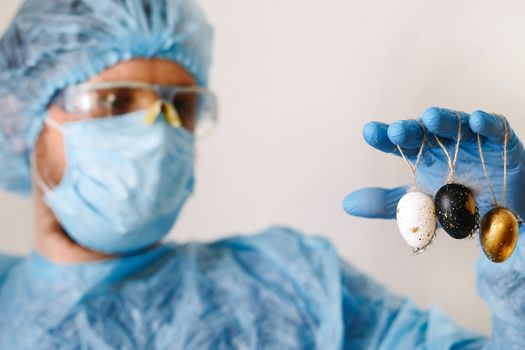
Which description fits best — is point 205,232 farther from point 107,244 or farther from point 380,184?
point 380,184

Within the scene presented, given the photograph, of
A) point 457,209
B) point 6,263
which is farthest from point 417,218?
point 6,263

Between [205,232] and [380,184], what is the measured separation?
0.90 m

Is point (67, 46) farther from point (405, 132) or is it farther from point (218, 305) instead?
point (405, 132)

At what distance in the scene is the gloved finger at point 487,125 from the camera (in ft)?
2.62

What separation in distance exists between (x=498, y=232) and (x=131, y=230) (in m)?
0.88

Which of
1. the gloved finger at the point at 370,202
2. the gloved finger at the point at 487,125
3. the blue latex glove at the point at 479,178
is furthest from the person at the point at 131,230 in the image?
the gloved finger at the point at 487,125

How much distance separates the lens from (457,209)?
0.80m

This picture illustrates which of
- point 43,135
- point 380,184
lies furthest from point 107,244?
point 380,184

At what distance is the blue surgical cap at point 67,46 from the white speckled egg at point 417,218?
84cm

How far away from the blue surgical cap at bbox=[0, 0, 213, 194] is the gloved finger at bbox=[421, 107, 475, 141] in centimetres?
84

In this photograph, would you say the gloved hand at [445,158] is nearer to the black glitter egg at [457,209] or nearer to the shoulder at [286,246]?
the black glitter egg at [457,209]

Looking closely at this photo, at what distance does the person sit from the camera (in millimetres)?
1403

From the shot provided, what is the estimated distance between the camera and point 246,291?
1.49 m

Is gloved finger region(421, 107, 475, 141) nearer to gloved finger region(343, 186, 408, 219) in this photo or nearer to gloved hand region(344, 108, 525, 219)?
gloved hand region(344, 108, 525, 219)
